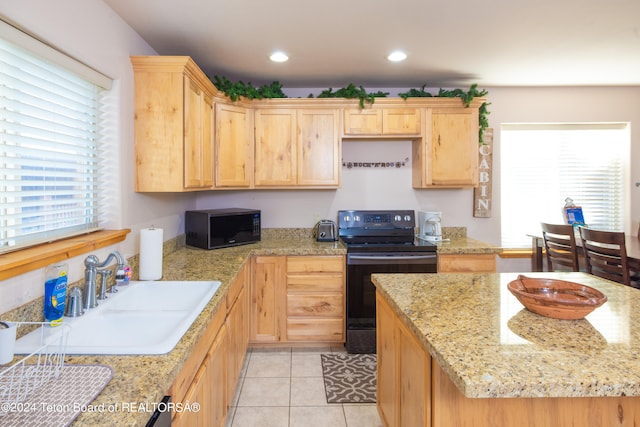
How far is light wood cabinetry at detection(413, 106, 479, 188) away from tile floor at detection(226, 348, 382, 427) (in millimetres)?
1928

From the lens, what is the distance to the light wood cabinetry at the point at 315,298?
114 inches

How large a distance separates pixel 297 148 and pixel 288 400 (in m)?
2.02

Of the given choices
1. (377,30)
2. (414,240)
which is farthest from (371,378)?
(377,30)

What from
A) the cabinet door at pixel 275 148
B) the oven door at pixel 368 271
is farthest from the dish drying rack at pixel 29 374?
the cabinet door at pixel 275 148

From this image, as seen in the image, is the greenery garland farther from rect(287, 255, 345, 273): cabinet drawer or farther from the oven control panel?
rect(287, 255, 345, 273): cabinet drawer

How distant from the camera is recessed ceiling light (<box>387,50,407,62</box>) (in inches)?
103

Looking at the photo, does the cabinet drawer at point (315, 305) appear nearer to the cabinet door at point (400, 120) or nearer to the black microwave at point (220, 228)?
the black microwave at point (220, 228)

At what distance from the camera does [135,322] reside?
1.50 metres

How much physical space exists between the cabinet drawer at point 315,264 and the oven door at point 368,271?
106mm

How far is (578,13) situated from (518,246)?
2.31 meters

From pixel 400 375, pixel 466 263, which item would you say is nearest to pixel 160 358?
pixel 400 375

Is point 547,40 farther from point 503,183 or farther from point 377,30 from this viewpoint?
point 503,183

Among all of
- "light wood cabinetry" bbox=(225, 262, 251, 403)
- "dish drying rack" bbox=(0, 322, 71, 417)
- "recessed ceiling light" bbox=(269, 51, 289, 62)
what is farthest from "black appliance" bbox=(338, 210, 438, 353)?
"dish drying rack" bbox=(0, 322, 71, 417)

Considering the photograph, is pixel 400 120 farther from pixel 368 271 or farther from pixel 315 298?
pixel 315 298
